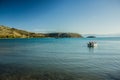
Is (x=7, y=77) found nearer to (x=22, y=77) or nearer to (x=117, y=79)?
(x=22, y=77)

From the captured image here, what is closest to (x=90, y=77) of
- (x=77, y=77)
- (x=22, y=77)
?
(x=77, y=77)

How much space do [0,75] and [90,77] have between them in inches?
386

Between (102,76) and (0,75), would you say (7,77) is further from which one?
(102,76)

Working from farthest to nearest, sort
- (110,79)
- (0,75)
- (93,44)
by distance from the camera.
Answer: (93,44)
(0,75)
(110,79)

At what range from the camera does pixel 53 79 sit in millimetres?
16391

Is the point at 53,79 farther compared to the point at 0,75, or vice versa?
the point at 0,75

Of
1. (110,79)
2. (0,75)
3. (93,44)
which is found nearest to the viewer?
(110,79)

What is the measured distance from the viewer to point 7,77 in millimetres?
16938

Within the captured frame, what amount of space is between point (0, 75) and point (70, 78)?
7659 millimetres

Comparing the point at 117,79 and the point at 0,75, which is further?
the point at 0,75

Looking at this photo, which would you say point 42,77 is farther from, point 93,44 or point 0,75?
point 93,44

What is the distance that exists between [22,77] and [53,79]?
11.3ft

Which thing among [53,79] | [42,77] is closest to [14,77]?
[42,77]

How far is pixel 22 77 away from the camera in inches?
677
